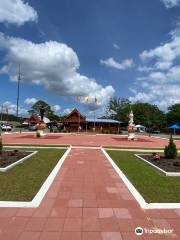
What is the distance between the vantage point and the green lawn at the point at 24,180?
23.5ft

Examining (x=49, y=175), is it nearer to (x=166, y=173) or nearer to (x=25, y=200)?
(x=25, y=200)

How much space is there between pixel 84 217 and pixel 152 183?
3.87 m

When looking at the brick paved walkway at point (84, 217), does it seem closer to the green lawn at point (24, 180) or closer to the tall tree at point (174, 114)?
the green lawn at point (24, 180)

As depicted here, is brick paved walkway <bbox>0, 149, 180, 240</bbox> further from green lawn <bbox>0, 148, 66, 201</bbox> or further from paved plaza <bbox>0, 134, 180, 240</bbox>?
green lawn <bbox>0, 148, 66, 201</bbox>

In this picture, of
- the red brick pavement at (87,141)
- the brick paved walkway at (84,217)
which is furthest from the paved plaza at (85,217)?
the red brick pavement at (87,141)

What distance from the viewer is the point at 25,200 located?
6785mm

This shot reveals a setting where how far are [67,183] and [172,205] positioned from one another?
135 inches

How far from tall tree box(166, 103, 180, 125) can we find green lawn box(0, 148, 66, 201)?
7697 centimetres

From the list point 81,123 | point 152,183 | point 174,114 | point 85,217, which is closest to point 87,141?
point 152,183

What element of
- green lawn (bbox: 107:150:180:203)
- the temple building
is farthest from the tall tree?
green lawn (bbox: 107:150:180:203)

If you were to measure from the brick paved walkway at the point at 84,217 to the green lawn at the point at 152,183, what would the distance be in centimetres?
58

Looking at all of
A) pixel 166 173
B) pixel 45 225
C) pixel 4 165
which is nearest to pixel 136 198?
pixel 45 225

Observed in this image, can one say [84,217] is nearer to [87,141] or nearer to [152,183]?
[152,183]

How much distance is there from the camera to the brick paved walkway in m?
4.93
